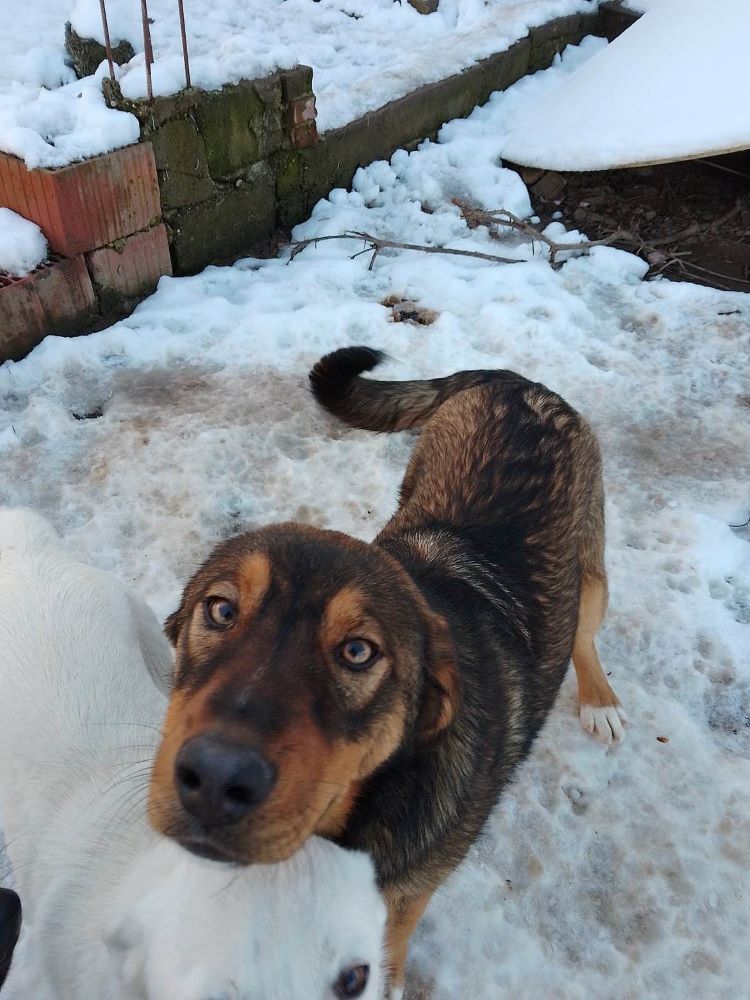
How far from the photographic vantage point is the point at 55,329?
441 centimetres

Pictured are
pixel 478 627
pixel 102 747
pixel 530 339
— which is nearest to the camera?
pixel 102 747

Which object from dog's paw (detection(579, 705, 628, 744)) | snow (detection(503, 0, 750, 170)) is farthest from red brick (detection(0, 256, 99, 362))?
snow (detection(503, 0, 750, 170))

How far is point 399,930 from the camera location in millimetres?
2123

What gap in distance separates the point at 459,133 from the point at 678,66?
185 cm

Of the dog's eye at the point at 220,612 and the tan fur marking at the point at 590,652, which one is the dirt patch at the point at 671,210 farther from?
the dog's eye at the point at 220,612

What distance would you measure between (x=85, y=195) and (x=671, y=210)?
181 inches

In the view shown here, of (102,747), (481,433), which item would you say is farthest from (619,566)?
(102,747)

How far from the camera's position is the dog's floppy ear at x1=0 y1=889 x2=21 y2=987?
4.89 feet

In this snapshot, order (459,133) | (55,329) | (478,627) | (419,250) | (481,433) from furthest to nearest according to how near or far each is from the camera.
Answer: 1. (459,133)
2. (419,250)
3. (55,329)
4. (481,433)
5. (478,627)

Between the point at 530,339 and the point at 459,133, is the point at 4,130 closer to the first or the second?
the point at 530,339

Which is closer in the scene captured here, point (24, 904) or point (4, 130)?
point (24, 904)

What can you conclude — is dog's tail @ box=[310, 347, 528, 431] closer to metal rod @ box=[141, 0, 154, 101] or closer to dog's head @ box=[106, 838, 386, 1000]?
dog's head @ box=[106, 838, 386, 1000]

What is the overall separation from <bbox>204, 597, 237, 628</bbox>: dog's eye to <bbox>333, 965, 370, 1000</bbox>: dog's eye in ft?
2.44

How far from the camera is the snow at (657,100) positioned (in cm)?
520
